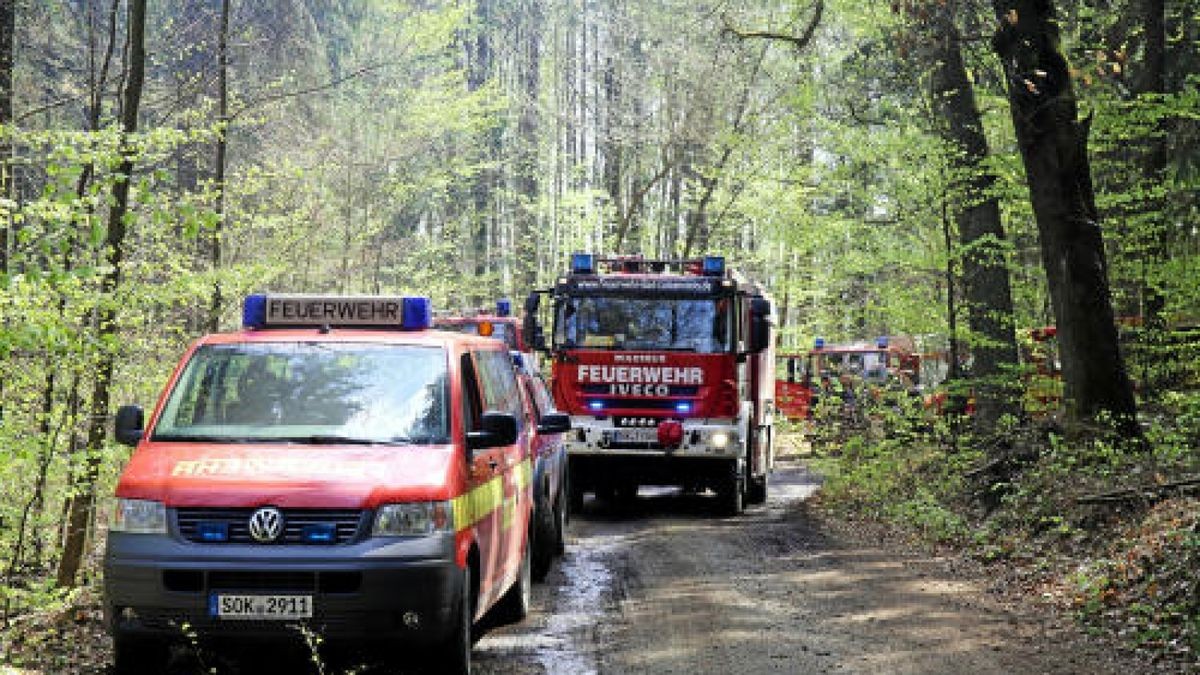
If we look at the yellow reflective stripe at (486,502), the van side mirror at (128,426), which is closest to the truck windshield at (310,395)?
the van side mirror at (128,426)

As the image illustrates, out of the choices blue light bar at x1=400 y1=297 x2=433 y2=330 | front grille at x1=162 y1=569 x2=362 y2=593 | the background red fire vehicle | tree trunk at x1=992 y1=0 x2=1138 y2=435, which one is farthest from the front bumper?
the background red fire vehicle

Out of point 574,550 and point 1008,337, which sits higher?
point 1008,337

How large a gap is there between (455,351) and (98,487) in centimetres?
696

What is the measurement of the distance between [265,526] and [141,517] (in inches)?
26.6

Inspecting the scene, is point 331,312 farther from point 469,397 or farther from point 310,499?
point 310,499

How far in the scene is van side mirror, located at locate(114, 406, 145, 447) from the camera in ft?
24.2

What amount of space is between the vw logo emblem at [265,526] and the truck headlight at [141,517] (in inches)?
18.8

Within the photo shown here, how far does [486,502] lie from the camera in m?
7.87

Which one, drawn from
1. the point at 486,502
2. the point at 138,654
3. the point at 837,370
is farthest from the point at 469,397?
the point at 837,370

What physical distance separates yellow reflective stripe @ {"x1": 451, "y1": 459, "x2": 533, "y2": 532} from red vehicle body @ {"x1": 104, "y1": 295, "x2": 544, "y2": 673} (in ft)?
0.08

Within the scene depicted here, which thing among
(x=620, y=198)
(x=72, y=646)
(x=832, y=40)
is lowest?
(x=72, y=646)

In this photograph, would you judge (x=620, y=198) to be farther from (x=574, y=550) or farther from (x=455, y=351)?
(x=455, y=351)

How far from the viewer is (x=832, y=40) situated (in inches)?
1313

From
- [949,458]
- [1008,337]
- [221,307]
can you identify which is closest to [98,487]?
[221,307]
